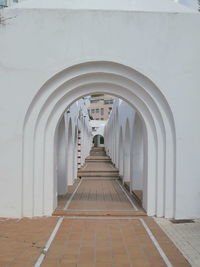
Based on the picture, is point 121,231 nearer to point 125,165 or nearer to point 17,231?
point 17,231

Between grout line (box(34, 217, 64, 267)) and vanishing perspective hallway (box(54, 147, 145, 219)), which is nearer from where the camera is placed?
grout line (box(34, 217, 64, 267))

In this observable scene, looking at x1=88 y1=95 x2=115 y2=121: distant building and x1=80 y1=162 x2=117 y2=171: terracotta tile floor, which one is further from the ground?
x1=88 y1=95 x2=115 y2=121: distant building

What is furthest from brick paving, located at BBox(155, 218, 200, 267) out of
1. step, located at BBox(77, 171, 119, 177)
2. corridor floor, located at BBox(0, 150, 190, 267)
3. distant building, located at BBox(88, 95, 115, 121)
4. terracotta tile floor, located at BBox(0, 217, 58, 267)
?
distant building, located at BBox(88, 95, 115, 121)

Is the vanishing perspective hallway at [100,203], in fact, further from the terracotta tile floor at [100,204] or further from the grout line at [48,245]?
the grout line at [48,245]

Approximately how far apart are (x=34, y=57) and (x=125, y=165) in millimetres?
7949

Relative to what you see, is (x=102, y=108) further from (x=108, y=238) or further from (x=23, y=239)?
(x=23, y=239)

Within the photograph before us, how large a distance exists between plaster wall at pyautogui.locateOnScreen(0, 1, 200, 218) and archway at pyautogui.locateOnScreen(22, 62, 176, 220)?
0.64 ft

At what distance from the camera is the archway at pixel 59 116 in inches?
298

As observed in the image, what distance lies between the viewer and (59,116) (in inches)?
317

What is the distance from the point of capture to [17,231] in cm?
640

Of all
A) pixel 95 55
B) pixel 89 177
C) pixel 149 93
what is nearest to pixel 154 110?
pixel 149 93

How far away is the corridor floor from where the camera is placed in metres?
4.91

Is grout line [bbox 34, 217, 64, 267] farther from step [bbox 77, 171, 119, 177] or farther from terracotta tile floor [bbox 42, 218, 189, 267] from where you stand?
step [bbox 77, 171, 119, 177]

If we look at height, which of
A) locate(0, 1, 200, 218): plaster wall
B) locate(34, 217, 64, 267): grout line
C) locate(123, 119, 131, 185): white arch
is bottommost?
locate(34, 217, 64, 267): grout line
